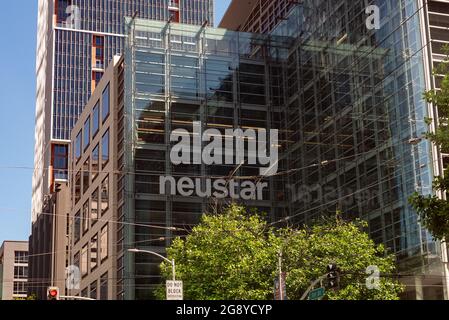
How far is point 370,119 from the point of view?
57094mm

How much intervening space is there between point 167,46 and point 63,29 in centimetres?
8430

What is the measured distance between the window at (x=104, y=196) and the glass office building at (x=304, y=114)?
14.2 ft

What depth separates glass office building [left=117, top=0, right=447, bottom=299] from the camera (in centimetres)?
5241

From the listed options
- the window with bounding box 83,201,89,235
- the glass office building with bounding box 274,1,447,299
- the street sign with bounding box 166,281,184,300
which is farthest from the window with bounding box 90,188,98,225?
the street sign with bounding box 166,281,184,300

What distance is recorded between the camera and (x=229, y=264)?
42.0m

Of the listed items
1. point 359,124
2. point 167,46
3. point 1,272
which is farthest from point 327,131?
point 1,272

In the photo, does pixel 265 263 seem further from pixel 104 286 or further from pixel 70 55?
pixel 70 55

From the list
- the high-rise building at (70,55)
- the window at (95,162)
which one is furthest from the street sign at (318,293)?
the high-rise building at (70,55)

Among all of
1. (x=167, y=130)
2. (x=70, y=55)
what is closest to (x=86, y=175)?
(x=167, y=130)

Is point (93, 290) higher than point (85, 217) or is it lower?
lower

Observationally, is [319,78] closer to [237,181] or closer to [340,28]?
[340,28]

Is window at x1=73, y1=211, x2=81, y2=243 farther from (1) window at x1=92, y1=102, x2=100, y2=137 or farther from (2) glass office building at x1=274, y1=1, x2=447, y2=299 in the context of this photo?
(2) glass office building at x1=274, y1=1, x2=447, y2=299

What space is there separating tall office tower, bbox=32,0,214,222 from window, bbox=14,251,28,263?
2942cm

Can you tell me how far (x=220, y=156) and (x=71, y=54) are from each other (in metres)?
87.8
